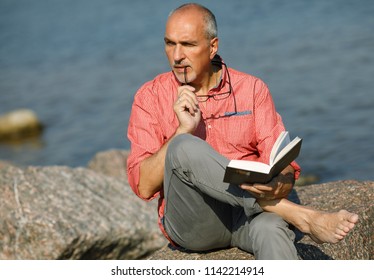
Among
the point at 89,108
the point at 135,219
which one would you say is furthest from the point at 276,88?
the point at 135,219

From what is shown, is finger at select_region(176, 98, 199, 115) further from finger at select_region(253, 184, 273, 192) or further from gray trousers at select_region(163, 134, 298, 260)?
finger at select_region(253, 184, 273, 192)

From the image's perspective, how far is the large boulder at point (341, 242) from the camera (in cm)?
477

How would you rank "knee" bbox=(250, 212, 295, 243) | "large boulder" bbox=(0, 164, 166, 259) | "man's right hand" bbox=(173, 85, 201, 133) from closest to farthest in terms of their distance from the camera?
"knee" bbox=(250, 212, 295, 243) < "man's right hand" bbox=(173, 85, 201, 133) < "large boulder" bbox=(0, 164, 166, 259)

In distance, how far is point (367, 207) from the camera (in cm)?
529

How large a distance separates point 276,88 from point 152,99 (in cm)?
940

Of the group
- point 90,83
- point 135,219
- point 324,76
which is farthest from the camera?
point 90,83

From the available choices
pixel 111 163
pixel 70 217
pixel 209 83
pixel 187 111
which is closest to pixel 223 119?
pixel 209 83

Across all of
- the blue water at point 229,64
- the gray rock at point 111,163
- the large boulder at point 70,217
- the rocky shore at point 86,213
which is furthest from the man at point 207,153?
the blue water at point 229,64

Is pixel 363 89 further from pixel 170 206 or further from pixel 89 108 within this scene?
pixel 170 206

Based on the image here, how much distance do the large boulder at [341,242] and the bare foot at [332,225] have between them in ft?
1.39

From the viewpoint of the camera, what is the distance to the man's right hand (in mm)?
4441

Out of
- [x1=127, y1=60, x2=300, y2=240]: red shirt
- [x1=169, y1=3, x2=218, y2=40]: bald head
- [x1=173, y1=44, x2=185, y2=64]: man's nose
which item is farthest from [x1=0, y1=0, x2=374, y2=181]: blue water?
[x1=173, y1=44, x2=185, y2=64]: man's nose

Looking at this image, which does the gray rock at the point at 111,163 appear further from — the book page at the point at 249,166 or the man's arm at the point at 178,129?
the book page at the point at 249,166

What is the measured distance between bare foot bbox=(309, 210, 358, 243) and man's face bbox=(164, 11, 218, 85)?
1214 millimetres
